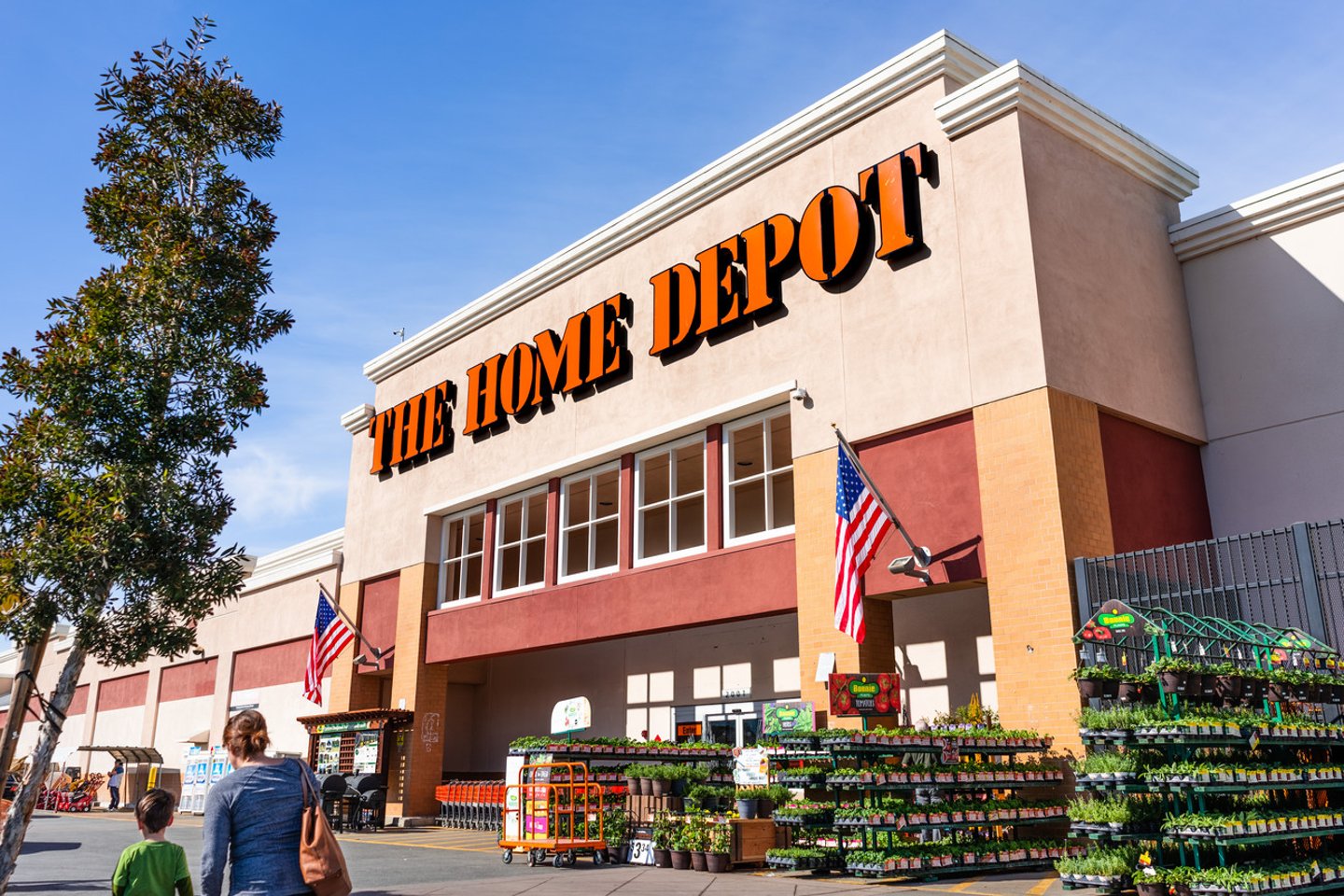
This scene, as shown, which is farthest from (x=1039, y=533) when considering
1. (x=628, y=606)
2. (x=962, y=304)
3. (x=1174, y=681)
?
(x=628, y=606)

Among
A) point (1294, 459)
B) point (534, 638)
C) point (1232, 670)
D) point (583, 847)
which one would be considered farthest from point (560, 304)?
point (1232, 670)

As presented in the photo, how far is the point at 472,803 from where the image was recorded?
24391mm

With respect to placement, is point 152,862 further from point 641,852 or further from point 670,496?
point 670,496

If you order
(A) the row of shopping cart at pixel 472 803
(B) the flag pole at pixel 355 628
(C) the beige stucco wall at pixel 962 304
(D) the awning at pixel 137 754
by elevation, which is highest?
(C) the beige stucco wall at pixel 962 304

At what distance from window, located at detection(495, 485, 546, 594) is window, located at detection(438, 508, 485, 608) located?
2.64ft

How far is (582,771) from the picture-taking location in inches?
700

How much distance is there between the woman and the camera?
17.3ft

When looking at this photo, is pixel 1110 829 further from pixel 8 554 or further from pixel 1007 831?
pixel 8 554

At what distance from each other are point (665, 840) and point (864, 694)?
11.7ft

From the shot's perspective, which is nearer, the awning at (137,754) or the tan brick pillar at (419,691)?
the tan brick pillar at (419,691)

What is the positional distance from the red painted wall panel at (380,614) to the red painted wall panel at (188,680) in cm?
1163

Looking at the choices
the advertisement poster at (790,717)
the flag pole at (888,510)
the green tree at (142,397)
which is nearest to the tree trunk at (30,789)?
the green tree at (142,397)

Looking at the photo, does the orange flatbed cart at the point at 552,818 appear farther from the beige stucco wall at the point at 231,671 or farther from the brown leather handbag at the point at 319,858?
the beige stucco wall at the point at 231,671

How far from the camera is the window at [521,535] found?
24.9 metres
